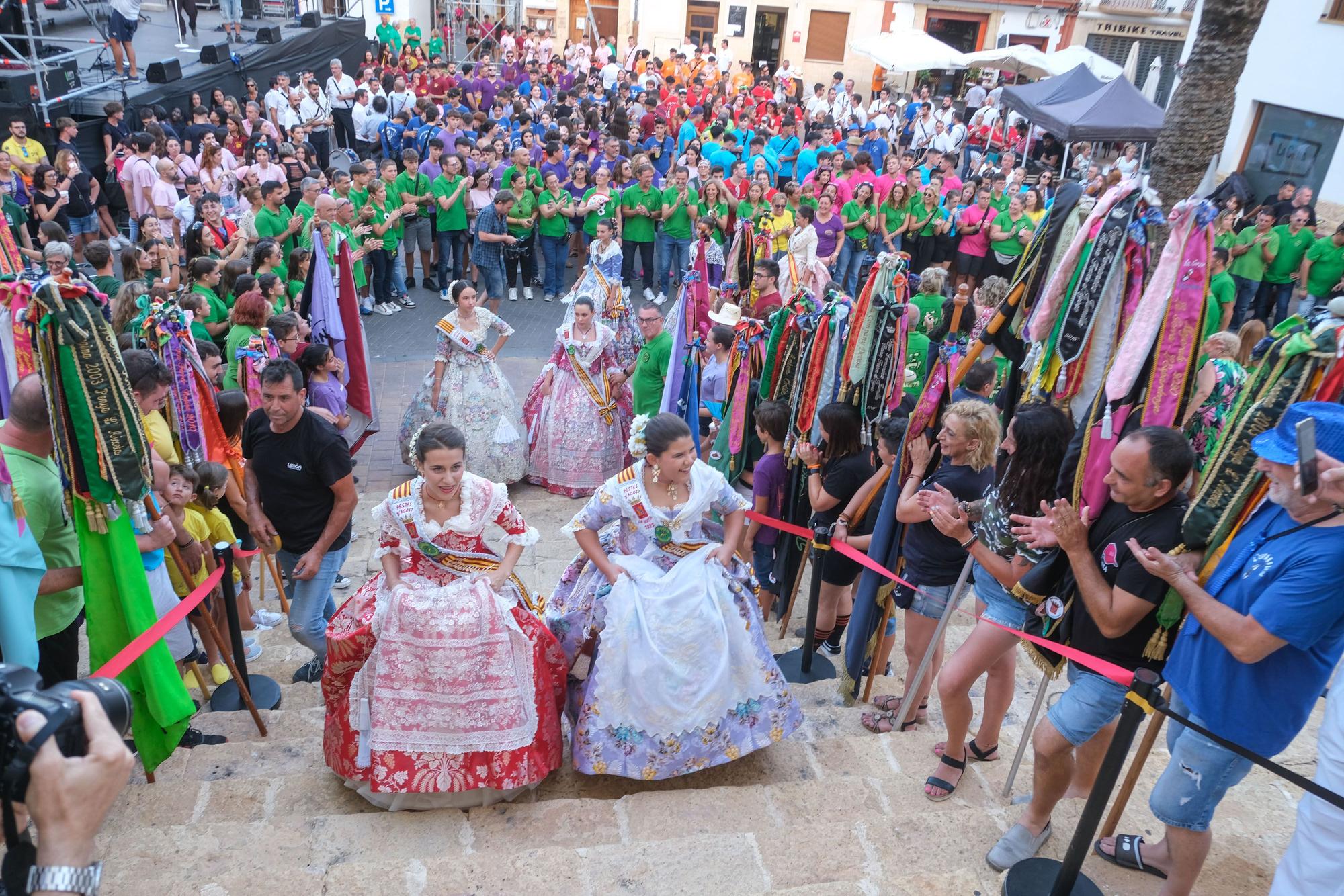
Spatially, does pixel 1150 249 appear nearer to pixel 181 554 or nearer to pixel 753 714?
pixel 753 714

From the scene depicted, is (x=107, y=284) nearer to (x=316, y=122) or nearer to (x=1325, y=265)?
(x=316, y=122)

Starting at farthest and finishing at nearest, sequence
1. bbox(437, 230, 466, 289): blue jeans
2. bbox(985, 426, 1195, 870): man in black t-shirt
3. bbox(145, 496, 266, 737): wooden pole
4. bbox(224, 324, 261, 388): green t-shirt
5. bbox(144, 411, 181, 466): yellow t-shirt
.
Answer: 1. bbox(437, 230, 466, 289): blue jeans
2. bbox(224, 324, 261, 388): green t-shirt
3. bbox(144, 411, 181, 466): yellow t-shirt
4. bbox(145, 496, 266, 737): wooden pole
5. bbox(985, 426, 1195, 870): man in black t-shirt

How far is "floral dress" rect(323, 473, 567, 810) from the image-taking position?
3.73m

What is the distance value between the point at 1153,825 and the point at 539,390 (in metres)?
5.41

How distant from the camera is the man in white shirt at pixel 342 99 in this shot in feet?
53.8

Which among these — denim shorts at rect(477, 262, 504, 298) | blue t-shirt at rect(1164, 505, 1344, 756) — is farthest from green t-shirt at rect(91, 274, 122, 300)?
blue t-shirt at rect(1164, 505, 1344, 756)

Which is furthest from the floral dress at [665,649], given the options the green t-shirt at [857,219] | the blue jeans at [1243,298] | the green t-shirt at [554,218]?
the blue jeans at [1243,298]

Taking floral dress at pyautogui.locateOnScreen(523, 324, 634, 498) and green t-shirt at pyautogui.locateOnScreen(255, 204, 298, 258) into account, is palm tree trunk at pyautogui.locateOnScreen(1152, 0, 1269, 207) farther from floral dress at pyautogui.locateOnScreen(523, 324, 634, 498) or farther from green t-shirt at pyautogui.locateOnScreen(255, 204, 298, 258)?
green t-shirt at pyautogui.locateOnScreen(255, 204, 298, 258)

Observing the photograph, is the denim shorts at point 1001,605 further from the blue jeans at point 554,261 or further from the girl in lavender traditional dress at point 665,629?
the blue jeans at point 554,261

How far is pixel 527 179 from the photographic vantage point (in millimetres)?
11969

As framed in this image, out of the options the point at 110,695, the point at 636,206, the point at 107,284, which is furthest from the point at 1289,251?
the point at 110,695

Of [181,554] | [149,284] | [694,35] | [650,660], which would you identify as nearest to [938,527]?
[650,660]

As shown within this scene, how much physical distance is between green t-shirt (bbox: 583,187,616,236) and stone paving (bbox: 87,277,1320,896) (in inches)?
337

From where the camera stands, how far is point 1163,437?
297 centimetres
